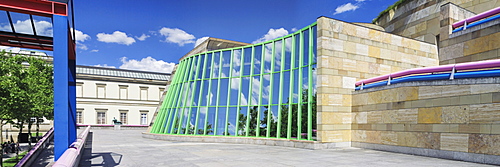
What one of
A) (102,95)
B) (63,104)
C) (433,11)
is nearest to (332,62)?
(433,11)

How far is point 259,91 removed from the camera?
21.8 m

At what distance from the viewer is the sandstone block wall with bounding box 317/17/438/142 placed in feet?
55.9

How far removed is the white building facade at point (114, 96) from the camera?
186ft

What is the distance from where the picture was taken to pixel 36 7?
25.9 feet

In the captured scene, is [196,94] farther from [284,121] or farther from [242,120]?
[284,121]

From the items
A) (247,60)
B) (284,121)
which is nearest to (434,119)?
(284,121)

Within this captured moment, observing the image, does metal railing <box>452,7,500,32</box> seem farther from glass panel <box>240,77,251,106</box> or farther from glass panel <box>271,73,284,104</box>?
glass panel <box>240,77,251,106</box>

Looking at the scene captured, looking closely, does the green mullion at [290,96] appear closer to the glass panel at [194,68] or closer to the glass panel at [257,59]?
the glass panel at [257,59]

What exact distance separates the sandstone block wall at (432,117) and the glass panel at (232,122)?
823 cm

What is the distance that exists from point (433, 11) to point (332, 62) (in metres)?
10.1

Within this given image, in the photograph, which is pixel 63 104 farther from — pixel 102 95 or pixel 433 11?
pixel 102 95

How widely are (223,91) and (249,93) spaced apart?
243 cm

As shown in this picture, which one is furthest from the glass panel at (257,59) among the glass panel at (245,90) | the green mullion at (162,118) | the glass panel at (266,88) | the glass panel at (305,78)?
the green mullion at (162,118)

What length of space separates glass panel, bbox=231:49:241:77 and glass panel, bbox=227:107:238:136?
274 cm
